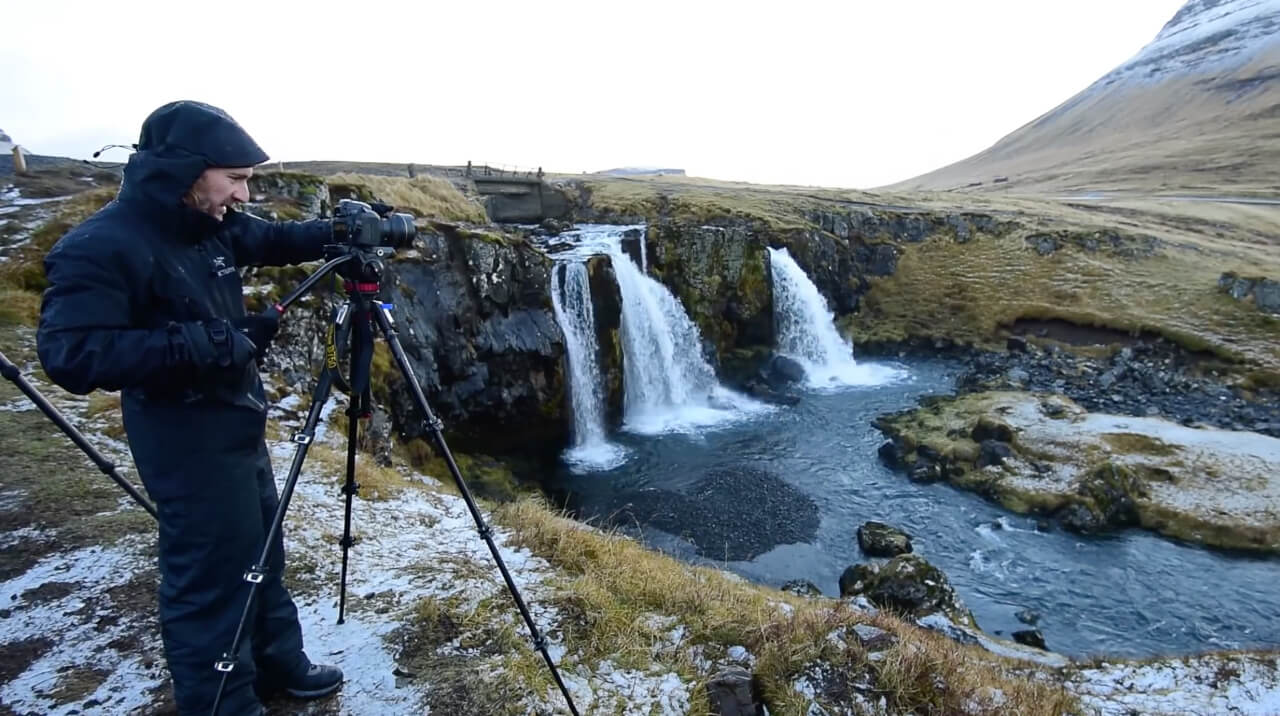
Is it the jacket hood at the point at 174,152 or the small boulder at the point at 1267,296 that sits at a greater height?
the jacket hood at the point at 174,152

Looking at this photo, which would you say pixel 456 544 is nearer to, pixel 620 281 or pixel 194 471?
pixel 194 471

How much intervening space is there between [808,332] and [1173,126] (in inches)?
5040

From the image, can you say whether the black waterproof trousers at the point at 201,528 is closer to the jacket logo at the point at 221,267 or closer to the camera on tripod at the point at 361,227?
the jacket logo at the point at 221,267

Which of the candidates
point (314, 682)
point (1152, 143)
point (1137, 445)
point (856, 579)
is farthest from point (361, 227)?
point (1152, 143)

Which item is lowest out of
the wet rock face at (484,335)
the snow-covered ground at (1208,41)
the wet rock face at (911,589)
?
the wet rock face at (911,589)

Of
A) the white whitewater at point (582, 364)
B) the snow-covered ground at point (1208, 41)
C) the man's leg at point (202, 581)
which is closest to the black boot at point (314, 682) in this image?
the man's leg at point (202, 581)

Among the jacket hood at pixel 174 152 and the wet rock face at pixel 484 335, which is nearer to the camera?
the jacket hood at pixel 174 152

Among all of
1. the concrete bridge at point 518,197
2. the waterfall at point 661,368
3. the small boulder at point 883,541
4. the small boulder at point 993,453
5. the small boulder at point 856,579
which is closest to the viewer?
the small boulder at point 856,579

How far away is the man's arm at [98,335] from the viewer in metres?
2.64

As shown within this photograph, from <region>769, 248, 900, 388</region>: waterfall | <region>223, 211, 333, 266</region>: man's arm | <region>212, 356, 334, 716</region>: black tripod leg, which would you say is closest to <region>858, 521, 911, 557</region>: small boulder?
<region>212, 356, 334, 716</region>: black tripod leg

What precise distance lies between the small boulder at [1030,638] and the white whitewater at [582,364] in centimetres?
1229

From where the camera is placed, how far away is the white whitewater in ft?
71.7

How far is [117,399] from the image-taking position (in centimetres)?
918

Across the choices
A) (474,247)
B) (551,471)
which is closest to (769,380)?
(551,471)
